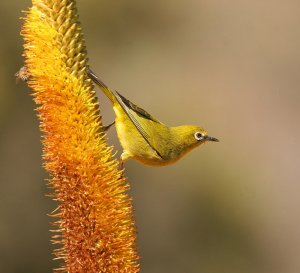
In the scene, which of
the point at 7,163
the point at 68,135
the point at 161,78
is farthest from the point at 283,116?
the point at 68,135

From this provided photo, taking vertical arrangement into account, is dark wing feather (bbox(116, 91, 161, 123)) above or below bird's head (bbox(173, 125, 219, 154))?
above

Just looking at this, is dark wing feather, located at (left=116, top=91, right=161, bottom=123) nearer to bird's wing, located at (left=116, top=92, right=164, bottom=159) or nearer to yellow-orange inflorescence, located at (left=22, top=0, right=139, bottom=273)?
bird's wing, located at (left=116, top=92, right=164, bottom=159)

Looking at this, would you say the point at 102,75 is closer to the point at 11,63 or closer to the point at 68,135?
the point at 11,63

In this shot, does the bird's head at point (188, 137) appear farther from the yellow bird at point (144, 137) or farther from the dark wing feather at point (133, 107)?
the dark wing feather at point (133, 107)

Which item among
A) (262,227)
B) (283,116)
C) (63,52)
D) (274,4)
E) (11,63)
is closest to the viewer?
(63,52)

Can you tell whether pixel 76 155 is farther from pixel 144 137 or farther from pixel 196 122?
pixel 196 122

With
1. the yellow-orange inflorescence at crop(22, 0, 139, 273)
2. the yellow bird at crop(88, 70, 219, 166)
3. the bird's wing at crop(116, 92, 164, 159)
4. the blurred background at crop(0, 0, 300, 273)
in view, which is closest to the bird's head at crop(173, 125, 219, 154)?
the yellow bird at crop(88, 70, 219, 166)

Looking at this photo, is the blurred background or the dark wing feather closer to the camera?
the dark wing feather
